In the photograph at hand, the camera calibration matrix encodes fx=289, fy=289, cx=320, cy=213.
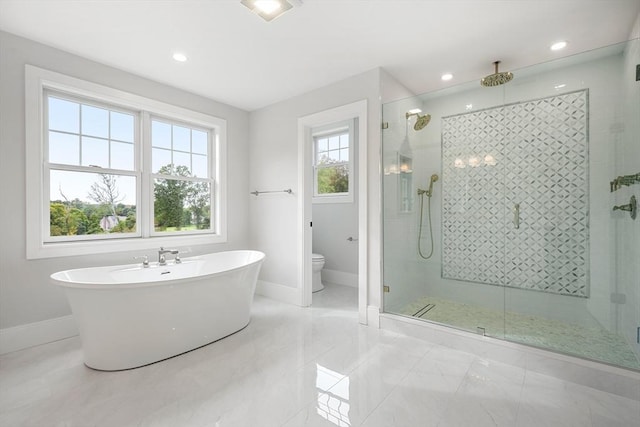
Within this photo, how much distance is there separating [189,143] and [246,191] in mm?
914

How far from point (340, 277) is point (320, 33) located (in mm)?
3171

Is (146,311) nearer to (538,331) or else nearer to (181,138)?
(181,138)

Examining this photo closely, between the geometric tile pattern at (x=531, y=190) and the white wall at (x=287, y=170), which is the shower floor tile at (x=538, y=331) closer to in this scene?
the geometric tile pattern at (x=531, y=190)

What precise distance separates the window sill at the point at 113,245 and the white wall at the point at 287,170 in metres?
0.67

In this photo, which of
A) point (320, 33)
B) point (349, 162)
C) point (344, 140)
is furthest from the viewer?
point (344, 140)

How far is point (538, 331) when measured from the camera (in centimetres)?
223

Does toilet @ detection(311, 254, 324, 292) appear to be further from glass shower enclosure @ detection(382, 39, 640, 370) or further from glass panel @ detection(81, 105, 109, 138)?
glass panel @ detection(81, 105, 109, 138)

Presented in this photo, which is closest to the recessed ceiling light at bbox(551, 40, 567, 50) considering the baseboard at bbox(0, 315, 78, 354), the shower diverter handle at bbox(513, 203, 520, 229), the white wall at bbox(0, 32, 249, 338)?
the shower diverter handle at bbox(513, 203, 520, 229)

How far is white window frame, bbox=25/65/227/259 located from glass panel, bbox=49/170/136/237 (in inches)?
2.9

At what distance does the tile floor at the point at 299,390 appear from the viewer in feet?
4.95

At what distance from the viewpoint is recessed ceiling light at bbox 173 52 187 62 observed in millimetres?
2500

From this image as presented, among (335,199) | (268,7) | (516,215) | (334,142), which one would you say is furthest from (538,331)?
(334,142)

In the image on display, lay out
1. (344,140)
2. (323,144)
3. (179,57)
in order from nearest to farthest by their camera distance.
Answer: (179,57), (344,140), (323,144)

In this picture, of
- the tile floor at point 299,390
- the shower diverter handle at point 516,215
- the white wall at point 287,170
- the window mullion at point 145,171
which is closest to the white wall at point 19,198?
the tile floor at point 299,390
